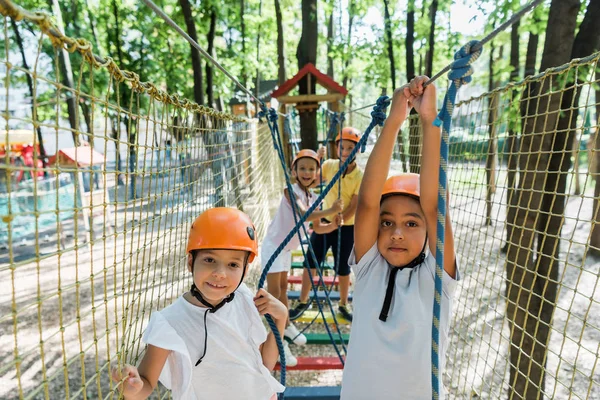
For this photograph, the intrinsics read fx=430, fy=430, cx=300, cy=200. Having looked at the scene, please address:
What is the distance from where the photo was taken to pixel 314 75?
601 centimetres

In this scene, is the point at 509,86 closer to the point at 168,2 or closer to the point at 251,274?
the point at 251,274

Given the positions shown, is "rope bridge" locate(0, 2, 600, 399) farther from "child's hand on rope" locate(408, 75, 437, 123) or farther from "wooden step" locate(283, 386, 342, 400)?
"wooden step" locate(283, 386, 342, 400)

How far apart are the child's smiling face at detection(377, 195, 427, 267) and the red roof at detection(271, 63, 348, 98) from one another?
191 inches

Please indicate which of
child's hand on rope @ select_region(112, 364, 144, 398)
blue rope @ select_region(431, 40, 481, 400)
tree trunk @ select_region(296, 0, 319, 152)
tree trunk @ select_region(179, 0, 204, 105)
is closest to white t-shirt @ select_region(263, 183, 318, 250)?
child's hand on rope @ select_region(112, 364, 144, 398)

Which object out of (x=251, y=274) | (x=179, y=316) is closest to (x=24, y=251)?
(x=251, y=274)

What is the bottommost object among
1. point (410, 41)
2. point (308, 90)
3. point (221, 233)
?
point (221, 233)

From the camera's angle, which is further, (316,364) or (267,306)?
(316,364)

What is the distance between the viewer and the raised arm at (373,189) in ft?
4.53

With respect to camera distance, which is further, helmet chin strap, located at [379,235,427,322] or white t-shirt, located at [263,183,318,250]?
white t-shirt, located at [263,183,318,250]

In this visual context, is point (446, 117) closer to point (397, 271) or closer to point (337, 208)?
point (397, 271)

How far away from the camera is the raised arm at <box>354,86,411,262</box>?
1.38 meters

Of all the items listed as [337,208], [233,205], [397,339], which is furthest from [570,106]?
[233,205]

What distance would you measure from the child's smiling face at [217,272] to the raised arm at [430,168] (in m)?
0.62

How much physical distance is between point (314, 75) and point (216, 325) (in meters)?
5.13
